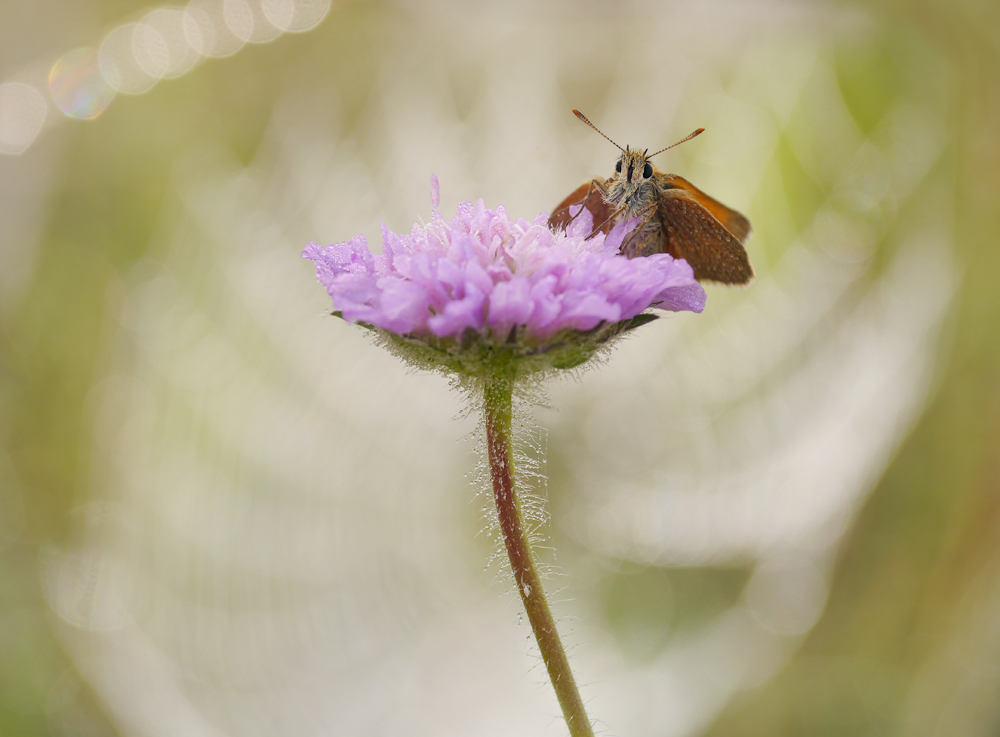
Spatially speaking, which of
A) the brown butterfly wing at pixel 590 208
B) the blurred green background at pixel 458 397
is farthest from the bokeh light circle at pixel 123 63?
the brown butterfly wing at pixel 590 208

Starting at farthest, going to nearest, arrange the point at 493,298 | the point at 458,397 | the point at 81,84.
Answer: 1. the point at 81,84
2. the point at 458,397
3. the point at 493,298

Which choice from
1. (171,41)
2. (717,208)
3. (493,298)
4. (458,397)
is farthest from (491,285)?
(171,41)

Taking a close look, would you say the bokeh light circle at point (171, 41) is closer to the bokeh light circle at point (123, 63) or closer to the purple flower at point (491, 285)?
the bokeh light circle at point (123, 63)

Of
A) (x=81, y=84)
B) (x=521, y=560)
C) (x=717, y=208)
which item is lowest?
(x=521, y=560)

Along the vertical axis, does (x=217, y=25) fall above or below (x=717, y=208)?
above

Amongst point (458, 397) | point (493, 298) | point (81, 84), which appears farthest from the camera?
point (81, 84)

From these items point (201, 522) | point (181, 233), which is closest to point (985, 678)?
point (201, 522)

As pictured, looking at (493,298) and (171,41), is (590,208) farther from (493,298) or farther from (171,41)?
(171,41)

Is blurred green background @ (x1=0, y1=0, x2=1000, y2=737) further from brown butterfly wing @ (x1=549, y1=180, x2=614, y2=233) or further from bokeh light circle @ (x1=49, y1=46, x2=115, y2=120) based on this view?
brown butterfly wing @ (x1=549, y1=180, x2=614, y2=233)
